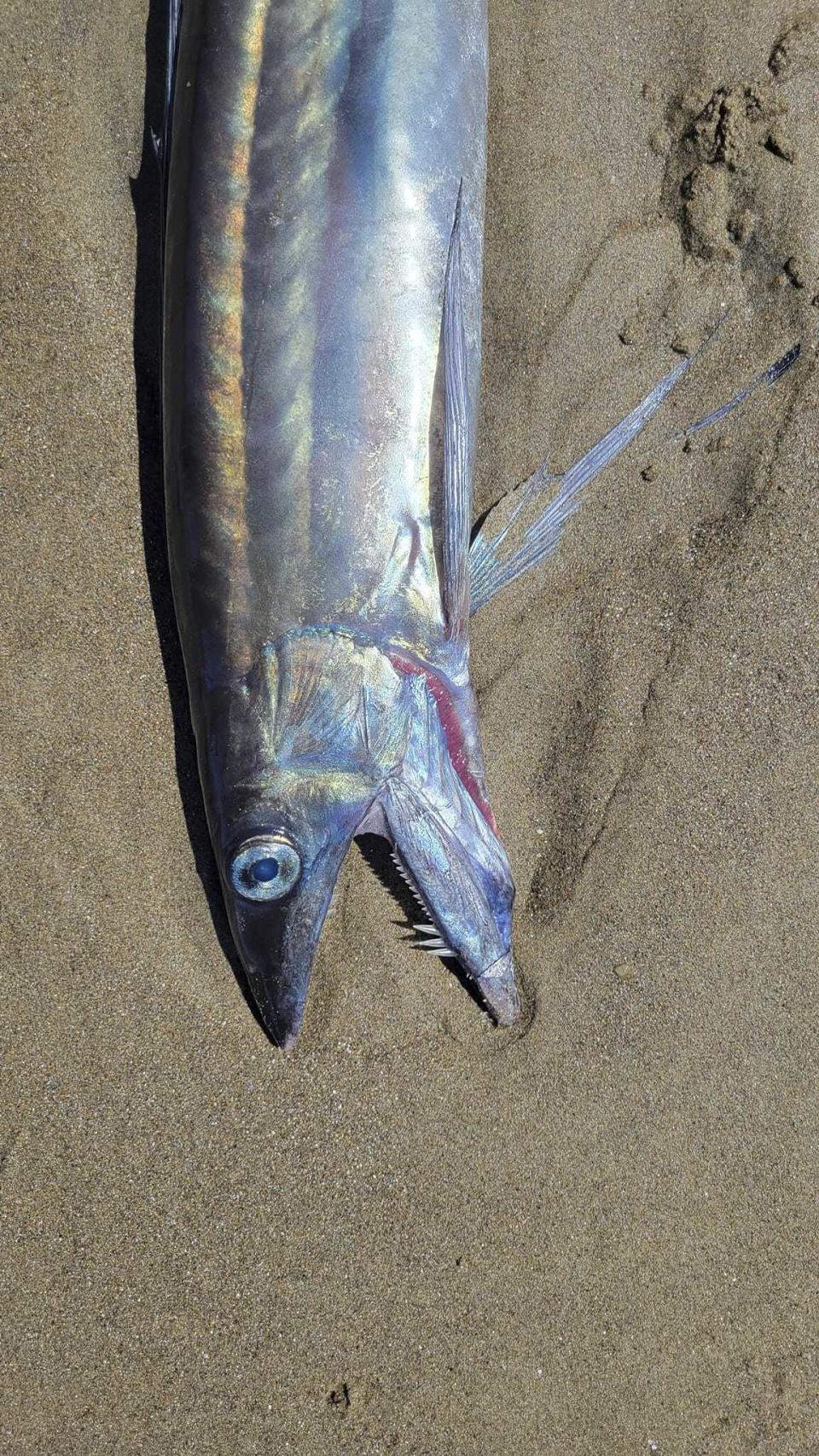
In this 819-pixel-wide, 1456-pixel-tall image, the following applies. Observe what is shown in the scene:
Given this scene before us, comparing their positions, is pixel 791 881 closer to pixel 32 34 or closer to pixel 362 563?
pixel 362 563

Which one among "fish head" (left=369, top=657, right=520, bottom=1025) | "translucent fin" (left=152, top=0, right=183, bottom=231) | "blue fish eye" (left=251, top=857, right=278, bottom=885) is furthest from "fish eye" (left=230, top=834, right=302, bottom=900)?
"translucent fin" (left=152, top=0, right=183, bottom=231)

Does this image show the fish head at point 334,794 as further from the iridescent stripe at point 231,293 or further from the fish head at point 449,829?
the iridescent stripe at point 231,293

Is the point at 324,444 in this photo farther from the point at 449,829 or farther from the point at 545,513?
the point at 449,829

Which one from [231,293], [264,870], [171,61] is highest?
[171,61]

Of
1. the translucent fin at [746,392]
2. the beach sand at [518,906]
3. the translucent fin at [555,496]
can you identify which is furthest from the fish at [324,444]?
the translucent fin at [746,392]

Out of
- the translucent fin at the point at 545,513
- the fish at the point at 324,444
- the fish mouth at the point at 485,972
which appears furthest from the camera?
the translucent fin at the point at 545,513

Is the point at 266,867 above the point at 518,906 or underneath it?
above

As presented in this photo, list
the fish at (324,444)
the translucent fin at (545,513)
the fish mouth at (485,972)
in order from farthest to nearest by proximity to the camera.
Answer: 1. the translucent fin at (545,513)
2. the fish mouth at (485,972)
3. the fish at (324,444)

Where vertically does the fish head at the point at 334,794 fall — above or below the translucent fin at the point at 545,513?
below

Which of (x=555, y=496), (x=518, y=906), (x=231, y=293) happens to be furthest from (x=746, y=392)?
(x=518, y=906)
